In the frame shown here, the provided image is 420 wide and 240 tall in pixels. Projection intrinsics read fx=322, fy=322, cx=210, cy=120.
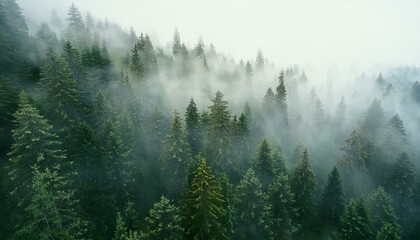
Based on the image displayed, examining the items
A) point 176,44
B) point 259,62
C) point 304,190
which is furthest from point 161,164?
point 259,62

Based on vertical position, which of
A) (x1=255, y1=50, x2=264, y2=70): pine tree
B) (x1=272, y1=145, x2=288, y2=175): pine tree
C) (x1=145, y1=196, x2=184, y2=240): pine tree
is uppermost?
(x1=145, y1=196, x2=184, y2=240): pine tree

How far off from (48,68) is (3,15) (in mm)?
23393

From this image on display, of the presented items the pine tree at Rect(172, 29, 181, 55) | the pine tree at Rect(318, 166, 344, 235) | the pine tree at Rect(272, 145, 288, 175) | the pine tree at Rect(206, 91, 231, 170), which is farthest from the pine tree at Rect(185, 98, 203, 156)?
the pine tree at Rect(172, 29, 181, 55)

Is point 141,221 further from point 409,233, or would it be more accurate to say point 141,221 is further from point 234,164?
point 409,233

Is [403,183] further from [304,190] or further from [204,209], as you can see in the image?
[204,209]

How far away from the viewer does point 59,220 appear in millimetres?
24500

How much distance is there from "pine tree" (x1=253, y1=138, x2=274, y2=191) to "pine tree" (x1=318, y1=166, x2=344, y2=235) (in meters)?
9.71

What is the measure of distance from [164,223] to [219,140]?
23.3 meters

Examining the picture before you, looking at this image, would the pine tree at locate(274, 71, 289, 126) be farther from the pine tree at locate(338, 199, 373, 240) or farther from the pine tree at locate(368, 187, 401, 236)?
the pine tree at locate(338, 199, 373, 240)

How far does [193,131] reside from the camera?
52.5 m

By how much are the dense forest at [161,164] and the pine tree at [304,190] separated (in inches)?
6.1

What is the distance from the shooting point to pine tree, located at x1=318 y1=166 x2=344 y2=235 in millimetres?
50188

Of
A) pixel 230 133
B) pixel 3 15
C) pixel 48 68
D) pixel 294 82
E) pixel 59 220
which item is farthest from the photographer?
pixel 294 82

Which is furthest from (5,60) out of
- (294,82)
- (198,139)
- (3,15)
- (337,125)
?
(294,82)
